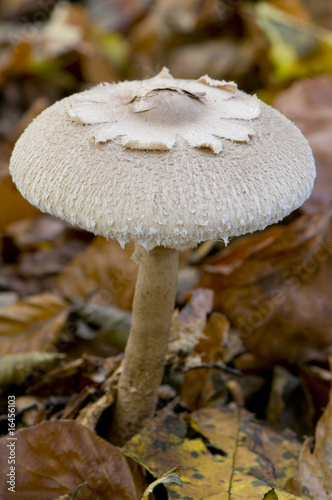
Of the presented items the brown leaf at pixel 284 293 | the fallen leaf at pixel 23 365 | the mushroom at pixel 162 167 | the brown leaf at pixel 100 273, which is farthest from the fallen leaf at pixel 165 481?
the brown leaf at pixel 100 273

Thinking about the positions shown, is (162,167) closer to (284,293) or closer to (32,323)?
(284,293)

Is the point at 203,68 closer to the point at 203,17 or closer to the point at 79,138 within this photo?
the point at 203,17

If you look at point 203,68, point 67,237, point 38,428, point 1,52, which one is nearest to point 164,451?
point 38,428

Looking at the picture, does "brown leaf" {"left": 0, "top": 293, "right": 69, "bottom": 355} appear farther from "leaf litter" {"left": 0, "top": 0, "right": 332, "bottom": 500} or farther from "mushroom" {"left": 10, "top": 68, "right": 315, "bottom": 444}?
"mushroom" {"left": 10, "top": 68, "right": 315, "bottom": 444}

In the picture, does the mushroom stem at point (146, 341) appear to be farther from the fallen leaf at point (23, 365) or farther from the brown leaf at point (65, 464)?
the fallen leaf at point (23, 365)

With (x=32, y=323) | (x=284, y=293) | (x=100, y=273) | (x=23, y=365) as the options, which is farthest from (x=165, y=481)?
(x=100, y=273)
